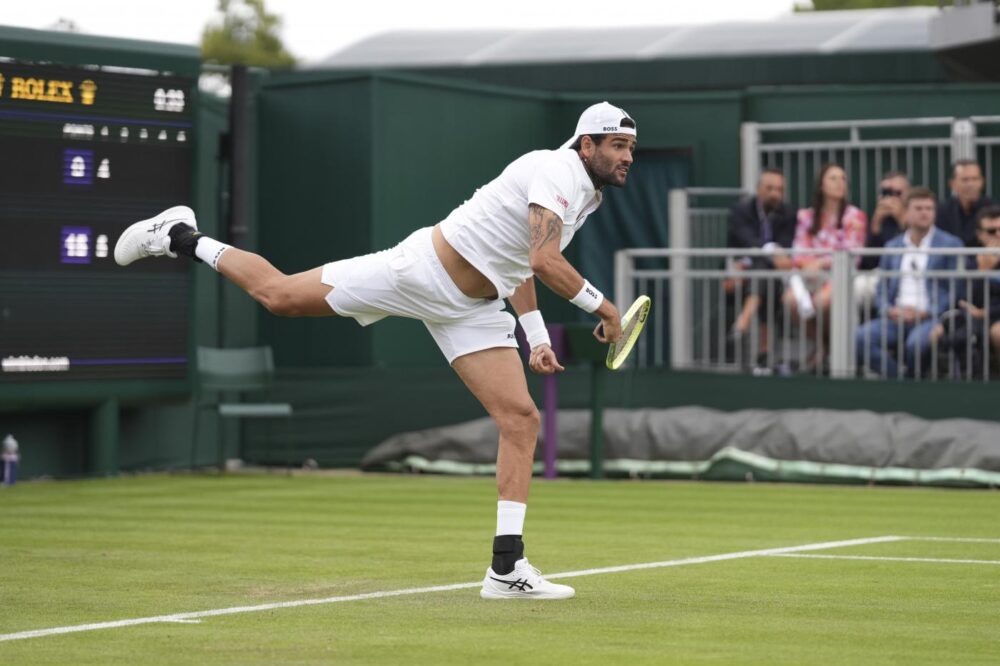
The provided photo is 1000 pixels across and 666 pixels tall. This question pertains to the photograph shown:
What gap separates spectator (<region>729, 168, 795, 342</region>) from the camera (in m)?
19.3

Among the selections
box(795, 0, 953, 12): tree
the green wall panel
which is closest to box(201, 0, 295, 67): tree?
box(795, 0, 953, 12): tree

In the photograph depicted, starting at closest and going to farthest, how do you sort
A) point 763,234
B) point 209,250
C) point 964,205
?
point 209,250 < point 964,205 < point 763,234

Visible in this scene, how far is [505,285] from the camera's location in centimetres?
924

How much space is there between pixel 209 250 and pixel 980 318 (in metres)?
9.82

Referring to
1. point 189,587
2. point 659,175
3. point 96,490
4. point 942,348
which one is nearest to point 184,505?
point 96,490

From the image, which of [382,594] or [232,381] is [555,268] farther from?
[232,381]

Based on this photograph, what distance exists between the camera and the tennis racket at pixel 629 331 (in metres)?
9.34

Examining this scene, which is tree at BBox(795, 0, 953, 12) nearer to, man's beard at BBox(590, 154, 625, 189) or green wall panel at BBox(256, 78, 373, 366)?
green wall panel at BBox(256, 78, 373, 366)

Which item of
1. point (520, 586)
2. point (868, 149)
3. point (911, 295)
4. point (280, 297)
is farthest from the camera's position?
point (868, 149)

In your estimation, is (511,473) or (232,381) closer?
(511,473)

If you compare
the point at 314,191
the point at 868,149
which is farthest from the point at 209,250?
the point at 868,149

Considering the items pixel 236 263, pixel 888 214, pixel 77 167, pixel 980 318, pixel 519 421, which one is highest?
pixel 77 167

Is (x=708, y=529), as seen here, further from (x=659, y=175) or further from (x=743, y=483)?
(x=659, y=175)

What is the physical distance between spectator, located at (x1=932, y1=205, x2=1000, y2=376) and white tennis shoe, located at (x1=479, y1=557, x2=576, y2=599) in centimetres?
983
